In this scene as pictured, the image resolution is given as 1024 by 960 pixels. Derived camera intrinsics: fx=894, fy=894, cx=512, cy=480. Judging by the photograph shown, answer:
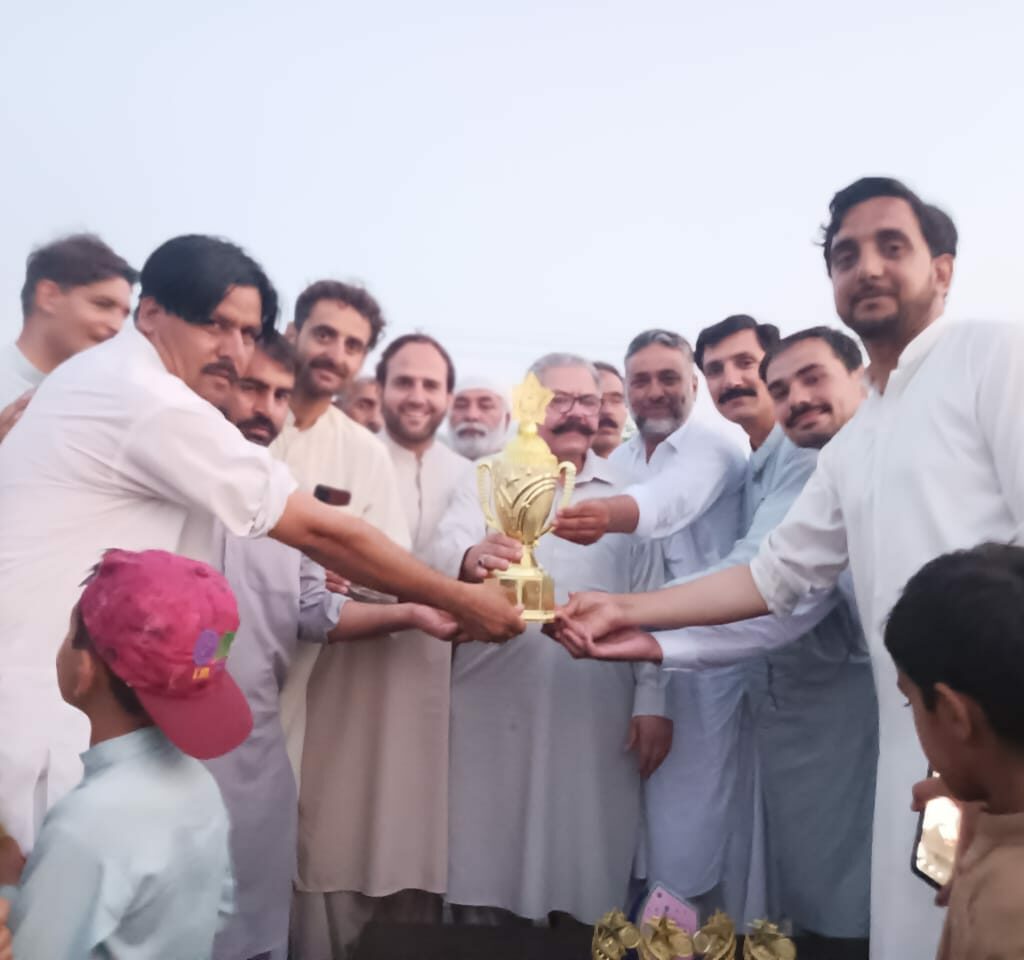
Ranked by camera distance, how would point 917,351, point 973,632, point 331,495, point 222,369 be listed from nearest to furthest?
point 973,632 < point 917,351 < point 222,369 < point 331,495

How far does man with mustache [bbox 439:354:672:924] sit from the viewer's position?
2.77 metres

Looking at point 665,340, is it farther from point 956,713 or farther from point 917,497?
point 956,713

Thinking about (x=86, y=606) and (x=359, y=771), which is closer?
(x=86, y=606)

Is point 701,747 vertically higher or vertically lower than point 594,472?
lower

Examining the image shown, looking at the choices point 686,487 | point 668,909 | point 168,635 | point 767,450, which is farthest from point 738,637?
point 168,635

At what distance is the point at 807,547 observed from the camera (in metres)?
2.37

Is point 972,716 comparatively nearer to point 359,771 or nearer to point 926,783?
point 926,783

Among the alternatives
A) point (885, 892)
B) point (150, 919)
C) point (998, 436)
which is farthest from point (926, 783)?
point (150, 919)

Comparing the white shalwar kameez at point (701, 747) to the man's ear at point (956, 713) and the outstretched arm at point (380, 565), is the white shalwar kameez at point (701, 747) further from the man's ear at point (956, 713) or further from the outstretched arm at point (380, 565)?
the man's ear at point (956, 713)

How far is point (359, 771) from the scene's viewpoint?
9.06 feet

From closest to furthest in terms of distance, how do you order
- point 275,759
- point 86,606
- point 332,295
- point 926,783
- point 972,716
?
point 972,716 → point 86,606 → point 926,783 → point 275,759 → point 332,295

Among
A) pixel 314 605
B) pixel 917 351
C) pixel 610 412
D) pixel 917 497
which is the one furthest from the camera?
pixel 610 412

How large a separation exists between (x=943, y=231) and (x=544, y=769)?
1927 mm

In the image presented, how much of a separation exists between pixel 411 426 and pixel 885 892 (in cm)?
183
